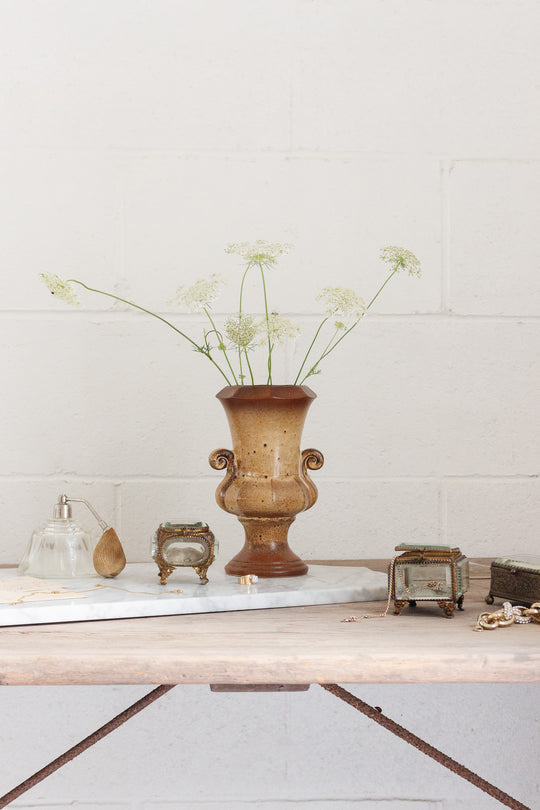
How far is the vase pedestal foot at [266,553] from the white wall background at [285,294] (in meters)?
0.32

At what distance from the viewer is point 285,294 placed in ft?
4.78

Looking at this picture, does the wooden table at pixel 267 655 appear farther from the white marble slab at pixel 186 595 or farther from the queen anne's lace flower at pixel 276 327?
the queen anne's lace flower at pixel 276 327

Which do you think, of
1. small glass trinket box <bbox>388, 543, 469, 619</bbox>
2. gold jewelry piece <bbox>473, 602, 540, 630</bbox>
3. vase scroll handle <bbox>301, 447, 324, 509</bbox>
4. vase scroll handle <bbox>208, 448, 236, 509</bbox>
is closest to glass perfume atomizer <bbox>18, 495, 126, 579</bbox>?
vase scroll handle <bbox>208, 448, 236, 509</bbox>

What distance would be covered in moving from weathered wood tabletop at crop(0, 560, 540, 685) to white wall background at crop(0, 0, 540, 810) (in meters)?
0.59

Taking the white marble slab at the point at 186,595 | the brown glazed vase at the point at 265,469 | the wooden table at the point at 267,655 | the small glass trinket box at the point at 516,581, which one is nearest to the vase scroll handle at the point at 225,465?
the brown glazed vase at the point at 265,469

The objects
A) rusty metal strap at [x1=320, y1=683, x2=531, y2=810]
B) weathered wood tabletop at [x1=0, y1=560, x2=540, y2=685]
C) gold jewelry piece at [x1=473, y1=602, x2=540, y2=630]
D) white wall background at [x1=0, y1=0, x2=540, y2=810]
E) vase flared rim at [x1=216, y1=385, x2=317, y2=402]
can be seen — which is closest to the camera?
weathered wood tabletop at [x1=0, y1=560, x2=540, y2=685]

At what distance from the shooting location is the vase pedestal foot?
1.11 metres

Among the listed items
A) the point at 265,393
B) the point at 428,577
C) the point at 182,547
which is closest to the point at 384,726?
the point at 428,577

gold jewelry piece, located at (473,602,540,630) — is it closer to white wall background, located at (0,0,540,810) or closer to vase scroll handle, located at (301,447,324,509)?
vase scroll handle, located at (301,447,324,509)

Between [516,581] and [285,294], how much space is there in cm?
67

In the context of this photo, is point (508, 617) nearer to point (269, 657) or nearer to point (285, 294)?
point (269, 657)

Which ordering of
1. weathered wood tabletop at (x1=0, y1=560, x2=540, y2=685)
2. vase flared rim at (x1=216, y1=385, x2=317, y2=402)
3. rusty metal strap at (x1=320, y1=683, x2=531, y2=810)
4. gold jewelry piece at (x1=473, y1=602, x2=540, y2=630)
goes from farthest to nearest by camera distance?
Answer: vase flared rim at (x1=216, y1=385, x2=317, y2=402) < rusty metal strap at (x1=320, y1=683, x2=531, y2=810) < gold jewelry piece at (x1=473, y1=602, x2=540, y2=630) < weathered wood tabletop at (x1=0, y1=560, x2=540, y2=685)

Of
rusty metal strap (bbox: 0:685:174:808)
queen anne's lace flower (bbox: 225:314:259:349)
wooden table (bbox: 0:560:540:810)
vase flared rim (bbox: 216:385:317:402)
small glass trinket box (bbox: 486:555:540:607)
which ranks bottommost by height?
rusty metal strap (bbox: 0:685:174:808)

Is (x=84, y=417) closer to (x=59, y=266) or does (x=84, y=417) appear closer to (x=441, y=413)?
(x=59, y=266)
